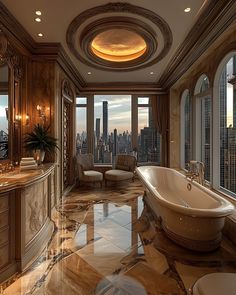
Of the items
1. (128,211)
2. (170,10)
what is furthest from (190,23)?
(128,211)

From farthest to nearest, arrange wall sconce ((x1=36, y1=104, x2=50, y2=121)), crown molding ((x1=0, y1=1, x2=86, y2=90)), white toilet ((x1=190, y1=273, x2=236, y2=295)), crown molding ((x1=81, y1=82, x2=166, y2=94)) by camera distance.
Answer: crown molding ((x1=81, y1=82, x2=166, y2=94))
wall sconce ((x1=36, y1=104, x2=50, y2=121))
crown molding ((x1=0, y1=1, x2=86, y2=90))
white toilet ((x1=190, y1=273, x2=236, y2=295))

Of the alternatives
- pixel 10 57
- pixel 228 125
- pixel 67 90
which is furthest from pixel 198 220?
pixel 67 90

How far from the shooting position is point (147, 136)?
7648 mm

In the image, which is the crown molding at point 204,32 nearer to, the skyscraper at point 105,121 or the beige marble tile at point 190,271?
the skyscraper at point 105,121

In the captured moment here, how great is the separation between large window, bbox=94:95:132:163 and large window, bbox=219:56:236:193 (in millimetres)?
3729

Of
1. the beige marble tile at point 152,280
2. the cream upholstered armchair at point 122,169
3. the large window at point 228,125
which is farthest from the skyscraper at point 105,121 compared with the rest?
the beige marble tile at point 152,280

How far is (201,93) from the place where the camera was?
5133 millimetres

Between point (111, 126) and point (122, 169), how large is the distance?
1.67 metres

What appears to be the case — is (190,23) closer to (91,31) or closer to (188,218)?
(91,31)

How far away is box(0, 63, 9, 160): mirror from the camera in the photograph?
325cm

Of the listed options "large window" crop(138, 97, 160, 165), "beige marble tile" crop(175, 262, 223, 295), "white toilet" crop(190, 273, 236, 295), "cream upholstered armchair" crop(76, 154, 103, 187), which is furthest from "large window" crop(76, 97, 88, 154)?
"white toilet" crop(190, 273, 236, 295)

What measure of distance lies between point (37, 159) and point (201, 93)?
3966 mm

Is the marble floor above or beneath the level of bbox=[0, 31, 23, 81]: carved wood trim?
beneath

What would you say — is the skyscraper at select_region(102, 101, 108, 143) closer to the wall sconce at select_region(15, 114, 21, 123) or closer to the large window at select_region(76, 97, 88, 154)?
the large window at select_region(76, 97, 88, 154)
